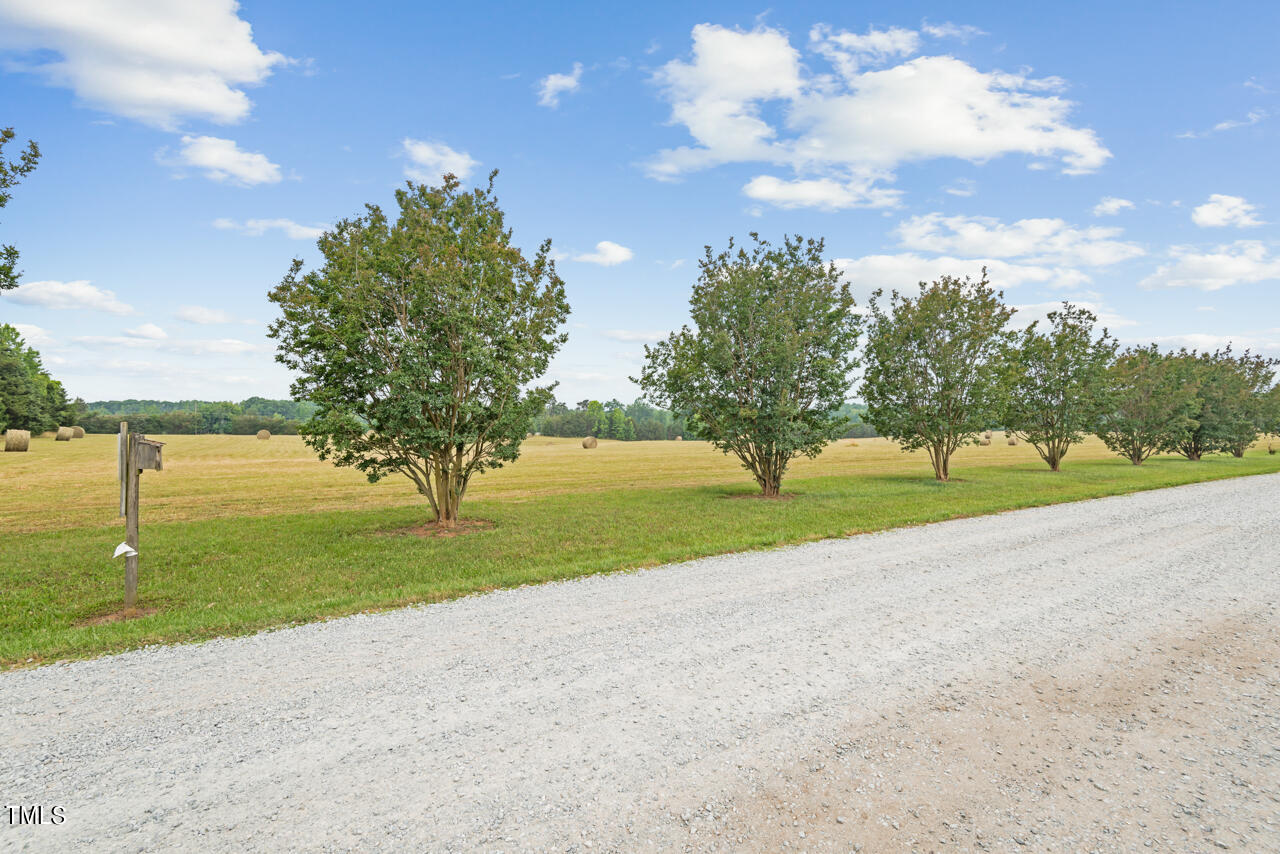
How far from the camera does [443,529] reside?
14.8 meters

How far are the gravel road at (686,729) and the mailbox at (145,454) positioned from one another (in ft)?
10.8

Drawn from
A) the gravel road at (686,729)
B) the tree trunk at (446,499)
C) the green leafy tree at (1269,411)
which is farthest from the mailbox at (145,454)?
the green leafy tree at (1269,411)

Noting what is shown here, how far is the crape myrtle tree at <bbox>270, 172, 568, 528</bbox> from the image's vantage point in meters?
13.3

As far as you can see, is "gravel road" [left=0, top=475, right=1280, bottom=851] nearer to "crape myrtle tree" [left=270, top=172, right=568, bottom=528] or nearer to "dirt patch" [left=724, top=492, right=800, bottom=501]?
"crape myrtle tree" [left=270, top=172, right=568, bottom=528]

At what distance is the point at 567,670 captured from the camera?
5.72 m

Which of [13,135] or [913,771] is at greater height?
[13,135]

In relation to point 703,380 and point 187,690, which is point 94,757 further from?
point 703,380

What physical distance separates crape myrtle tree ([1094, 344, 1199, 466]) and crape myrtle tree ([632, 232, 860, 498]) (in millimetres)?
22275

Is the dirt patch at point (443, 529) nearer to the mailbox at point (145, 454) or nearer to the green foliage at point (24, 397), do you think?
the mailbox at point (145, 454)

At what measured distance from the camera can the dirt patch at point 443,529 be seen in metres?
14.3

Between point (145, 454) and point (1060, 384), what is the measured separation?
117 ft

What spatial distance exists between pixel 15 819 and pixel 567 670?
12.1 ft

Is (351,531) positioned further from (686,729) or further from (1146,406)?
(1146,406)

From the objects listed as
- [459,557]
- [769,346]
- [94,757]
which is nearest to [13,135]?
[459,557]
